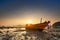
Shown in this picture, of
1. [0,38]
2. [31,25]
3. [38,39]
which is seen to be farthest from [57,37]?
[0,38]

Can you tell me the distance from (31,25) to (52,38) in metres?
1.68

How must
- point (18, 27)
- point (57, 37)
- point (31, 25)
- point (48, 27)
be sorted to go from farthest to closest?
point (18, 27)
point (48, 27)
point (31, 25)
point (57, 37)

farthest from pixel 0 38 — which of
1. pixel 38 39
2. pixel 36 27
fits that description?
pixel 36 27

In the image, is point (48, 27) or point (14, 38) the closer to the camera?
point (14, 38)

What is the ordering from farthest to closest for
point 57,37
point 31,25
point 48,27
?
point 48,27
point 31,25
point 57,37

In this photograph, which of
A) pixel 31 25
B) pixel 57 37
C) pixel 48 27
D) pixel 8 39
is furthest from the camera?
pixel 48 27

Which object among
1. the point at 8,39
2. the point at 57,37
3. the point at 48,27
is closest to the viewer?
the point at 8,39

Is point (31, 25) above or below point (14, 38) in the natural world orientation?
above

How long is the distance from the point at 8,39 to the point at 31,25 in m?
1.92

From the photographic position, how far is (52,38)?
17.5ft

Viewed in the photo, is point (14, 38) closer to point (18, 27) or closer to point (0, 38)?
point (0, 38)

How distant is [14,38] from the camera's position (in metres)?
5.22

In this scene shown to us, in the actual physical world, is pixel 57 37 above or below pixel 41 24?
below

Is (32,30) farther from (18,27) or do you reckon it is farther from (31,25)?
(18,27)
